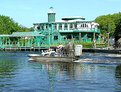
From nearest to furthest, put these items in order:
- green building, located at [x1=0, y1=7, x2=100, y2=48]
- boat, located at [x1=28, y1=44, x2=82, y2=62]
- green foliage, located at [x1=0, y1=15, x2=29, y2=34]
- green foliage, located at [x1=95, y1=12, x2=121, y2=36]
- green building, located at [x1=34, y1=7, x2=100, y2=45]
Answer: boat, located at [x1=28, y1=44, x2=82, y2=62] < green building, located at [x1=0, y1=7, x2=100, y2=48] < green building, located at [x1=34, y1=7, x2=100, y2=45] < green foliage, located at [x1=0, y1=15, x2=29, y2=34] < green foliage, located at [x1=95, y1=12, x2=121, y2=36]

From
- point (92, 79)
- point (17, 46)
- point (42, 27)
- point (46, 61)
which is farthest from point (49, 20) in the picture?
point (92, 79)

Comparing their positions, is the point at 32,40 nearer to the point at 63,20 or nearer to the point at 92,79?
the point at 63,20

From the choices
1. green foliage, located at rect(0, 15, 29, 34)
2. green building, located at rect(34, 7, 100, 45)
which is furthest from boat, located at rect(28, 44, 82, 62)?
green foliage, located at rect(0, 15, 29, 34)

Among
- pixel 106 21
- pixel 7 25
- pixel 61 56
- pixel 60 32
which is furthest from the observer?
pixel 106 21

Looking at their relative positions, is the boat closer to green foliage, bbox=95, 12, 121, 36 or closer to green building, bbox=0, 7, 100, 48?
green building, bbox=0, 7, 100, 48

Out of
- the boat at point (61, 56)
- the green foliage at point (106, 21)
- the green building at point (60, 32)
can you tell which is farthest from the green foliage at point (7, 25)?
the boat at point (61, 56)

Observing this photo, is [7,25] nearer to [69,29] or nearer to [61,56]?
[69,29]

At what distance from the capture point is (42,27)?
550ft

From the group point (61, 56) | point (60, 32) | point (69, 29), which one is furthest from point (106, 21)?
point (61, 56)

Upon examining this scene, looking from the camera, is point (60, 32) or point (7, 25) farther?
point (7, 25)

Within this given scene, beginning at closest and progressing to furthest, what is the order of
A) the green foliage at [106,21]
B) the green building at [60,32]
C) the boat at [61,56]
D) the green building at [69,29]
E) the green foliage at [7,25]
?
the boat at [61,56] < the green building at [60,32] < the green building at [69,29] < the green foliage at [7,25] < the green foliage at [106,21]

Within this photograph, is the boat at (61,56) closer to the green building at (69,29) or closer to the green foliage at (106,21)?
the green building at (69,29)

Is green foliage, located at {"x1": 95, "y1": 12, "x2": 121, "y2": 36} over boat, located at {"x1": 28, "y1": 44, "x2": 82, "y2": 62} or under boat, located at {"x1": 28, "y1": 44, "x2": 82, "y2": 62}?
over

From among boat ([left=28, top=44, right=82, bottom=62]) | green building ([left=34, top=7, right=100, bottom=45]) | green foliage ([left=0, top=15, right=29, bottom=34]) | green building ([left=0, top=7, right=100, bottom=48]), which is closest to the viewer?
boat ([left=28, top=44, right=82, bottom=62])
